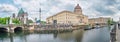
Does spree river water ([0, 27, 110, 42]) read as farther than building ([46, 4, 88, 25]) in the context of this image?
No

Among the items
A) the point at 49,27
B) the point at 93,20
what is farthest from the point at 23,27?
the point at 93,20

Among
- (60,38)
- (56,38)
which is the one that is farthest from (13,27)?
(56,38)

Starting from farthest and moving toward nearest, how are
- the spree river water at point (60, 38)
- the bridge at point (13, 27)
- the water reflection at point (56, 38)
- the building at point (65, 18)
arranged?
the building at point (65, 18) < the bridge at point (13, 27) < the water reflection at point (56, 38) < the spree river water at point (60, 38)

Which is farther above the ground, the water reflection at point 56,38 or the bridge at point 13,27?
the bridge at point 13,27

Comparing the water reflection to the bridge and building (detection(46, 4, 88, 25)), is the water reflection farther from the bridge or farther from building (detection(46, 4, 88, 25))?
building (detection(46, 4, 88, 25))

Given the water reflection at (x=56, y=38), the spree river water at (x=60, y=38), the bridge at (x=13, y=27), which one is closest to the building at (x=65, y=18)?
the bridge at (x=13, y=27)

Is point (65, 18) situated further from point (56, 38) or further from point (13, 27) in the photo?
point (56, 38)

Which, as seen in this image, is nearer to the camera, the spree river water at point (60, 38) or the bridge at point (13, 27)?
the spree river water at point (60, 38)

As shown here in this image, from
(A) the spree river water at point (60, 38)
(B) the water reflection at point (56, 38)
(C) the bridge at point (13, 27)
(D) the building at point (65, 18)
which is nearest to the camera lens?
(A) the spree river water at point (60, 38)

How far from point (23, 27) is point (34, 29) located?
18.0 feet

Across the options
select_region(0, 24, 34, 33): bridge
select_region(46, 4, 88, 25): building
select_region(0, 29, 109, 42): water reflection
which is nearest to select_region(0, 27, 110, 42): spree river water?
select_region(0, 29, 109, 42): water reflection

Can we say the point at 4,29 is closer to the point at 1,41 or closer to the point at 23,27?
the point at 23,27

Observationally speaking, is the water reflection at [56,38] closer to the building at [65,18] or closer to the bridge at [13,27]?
the bridge at [13,27]

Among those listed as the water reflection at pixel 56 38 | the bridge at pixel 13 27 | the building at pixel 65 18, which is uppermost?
the building at pixel 65 18
